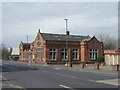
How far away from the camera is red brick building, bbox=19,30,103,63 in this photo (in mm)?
60625

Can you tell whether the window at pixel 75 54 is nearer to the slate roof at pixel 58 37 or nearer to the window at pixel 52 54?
the slate roof at pixel 58 37

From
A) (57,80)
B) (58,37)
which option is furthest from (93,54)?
(57,80)

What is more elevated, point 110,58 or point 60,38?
point 60,38

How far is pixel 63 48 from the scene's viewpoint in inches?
2454

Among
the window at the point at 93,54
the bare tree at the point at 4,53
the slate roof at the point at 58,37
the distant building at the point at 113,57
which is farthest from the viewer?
the bare tree at the point at 4,53

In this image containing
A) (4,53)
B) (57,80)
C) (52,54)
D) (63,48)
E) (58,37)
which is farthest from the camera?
(4,53)

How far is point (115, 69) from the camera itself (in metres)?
33.3

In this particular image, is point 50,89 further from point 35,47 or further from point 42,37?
point 35,47

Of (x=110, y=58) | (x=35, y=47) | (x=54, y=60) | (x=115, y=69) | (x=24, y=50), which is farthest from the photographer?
(x=24, y=50)

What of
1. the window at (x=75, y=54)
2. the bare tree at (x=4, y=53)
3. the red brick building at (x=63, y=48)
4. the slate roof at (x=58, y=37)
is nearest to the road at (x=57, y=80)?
the red brick building at (x=63, y=48)

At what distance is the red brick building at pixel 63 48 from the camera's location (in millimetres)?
60625

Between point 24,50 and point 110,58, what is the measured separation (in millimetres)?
46262

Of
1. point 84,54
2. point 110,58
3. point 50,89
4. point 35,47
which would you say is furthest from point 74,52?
point 50,89

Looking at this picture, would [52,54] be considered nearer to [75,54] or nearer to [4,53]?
[75,54]
